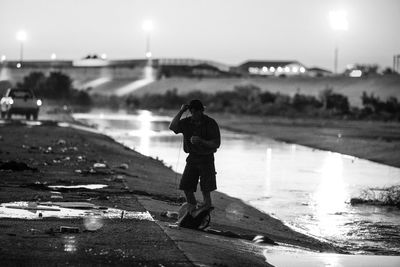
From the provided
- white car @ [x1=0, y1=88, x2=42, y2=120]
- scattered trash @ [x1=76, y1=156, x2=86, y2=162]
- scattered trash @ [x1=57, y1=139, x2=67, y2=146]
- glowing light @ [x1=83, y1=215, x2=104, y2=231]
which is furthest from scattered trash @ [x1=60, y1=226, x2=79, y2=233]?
white car @ [x1=0, y1=88, x2=42, y2=120]

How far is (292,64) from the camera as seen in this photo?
174 m

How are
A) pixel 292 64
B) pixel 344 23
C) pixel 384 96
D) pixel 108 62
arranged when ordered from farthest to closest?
pixel 292 64, pixel 108 62, pixel 384 96, pixel 344 23

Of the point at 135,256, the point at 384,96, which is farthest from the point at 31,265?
the point at 384,96

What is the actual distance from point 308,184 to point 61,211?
12.2 m

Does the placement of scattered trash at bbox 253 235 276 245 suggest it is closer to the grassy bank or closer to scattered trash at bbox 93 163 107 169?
scattered trash at bbox 93 163 107 169

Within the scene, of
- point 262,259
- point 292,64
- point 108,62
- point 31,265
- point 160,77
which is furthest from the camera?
point 292,64

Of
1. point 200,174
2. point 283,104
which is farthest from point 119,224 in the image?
point 283,104

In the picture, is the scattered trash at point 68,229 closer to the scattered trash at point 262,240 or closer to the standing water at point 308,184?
the scattered trash at point 262,240

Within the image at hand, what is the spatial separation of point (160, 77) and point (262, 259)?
13684cm

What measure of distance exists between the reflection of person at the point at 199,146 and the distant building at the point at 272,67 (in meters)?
154

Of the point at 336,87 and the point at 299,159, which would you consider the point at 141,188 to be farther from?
the point at 336,87

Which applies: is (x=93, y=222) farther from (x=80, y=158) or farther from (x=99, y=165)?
(x=80, y=158)

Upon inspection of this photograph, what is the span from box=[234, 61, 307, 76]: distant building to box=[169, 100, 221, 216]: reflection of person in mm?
153782

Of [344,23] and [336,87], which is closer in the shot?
[344,23]
